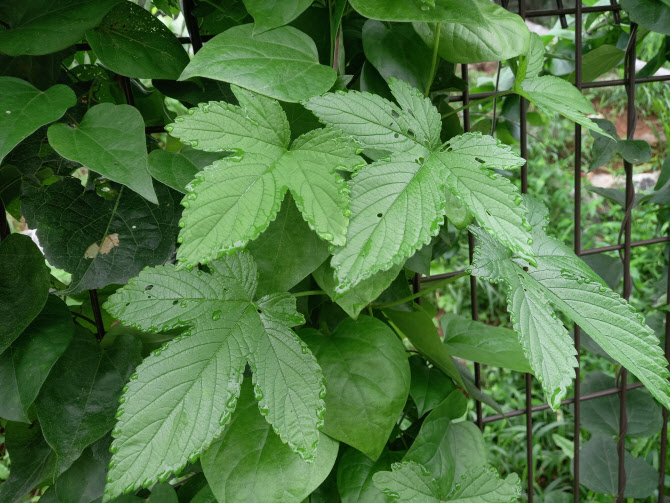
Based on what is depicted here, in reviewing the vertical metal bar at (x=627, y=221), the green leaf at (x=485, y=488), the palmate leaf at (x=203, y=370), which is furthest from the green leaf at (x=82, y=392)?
the vertical metal bar at (x=627, y=221)

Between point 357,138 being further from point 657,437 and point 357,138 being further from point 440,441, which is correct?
point 657,437

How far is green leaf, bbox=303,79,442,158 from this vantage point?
0.56 m

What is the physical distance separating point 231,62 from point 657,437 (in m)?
1.87

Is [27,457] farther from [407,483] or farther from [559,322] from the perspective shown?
[559,322]

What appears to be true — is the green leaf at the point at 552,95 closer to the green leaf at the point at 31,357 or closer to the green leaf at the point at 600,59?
the green leaf at the point at 600,59

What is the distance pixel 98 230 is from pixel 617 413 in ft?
3.63

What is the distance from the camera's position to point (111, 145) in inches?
21.5

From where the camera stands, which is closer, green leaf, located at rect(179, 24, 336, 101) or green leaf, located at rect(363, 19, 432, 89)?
green leaf, located at rect(179, 24, 336, 101)

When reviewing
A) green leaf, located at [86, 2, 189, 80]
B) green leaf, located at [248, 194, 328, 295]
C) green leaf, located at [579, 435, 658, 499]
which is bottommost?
green leaf, located at [579, 435, 658, 499]

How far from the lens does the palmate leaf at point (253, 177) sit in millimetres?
456

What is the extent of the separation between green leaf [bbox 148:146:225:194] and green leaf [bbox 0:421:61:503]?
1.40 feet

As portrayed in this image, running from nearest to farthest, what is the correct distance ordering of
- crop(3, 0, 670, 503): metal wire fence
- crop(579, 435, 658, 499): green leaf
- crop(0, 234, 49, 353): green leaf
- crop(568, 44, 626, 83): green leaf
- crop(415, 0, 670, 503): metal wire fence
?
crop(0, 234, 49, 353): green leaf → crop(3, 0, 670, 503): metal wire fence → crop(415, 0, 670, 503): metal wire fence → crop(568, 44, 626, 83): green leaf → crop(579, 435, 658, 499): green leaf

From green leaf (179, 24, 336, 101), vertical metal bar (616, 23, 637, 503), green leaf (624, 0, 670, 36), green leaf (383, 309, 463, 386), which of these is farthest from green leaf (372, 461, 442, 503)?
green leaf (624, 0, 670, 36)

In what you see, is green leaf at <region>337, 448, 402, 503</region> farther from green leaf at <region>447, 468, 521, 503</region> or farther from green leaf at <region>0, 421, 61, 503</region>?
green leaf at <region>0, 421, 61, 503</region>
